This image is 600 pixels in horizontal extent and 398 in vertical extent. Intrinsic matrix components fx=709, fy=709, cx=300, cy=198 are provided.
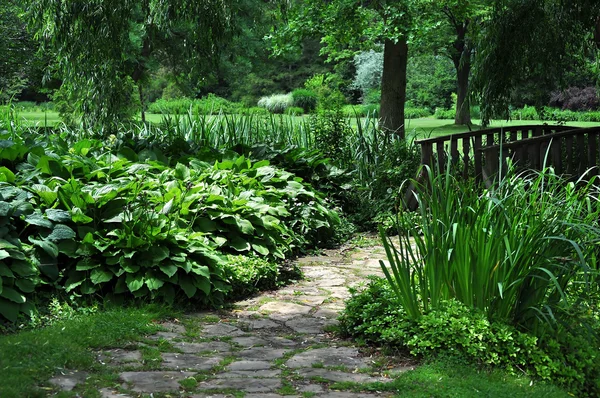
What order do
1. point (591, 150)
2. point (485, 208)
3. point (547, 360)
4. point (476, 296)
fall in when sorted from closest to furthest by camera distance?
1. point (547, 360)
2. point (476, 296)
3. point (485, 208)
4. point (591, 150)

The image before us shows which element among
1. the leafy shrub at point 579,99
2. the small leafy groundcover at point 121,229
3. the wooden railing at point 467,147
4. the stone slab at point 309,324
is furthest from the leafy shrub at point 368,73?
the stone slab at point 309,324

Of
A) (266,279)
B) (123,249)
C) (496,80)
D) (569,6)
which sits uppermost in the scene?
(569,6)

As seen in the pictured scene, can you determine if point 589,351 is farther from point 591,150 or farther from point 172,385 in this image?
point 591,150

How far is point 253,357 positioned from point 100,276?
1307 mm

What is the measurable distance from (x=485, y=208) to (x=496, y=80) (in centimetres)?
533

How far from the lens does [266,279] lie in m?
5.30

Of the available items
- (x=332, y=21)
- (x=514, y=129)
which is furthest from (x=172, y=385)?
(x=332, y=21)

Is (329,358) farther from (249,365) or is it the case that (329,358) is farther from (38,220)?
(38,220)

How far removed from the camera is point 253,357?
3754mm

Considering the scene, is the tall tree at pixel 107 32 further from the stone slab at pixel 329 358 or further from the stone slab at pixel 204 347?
the stone slab at pixel 329 358

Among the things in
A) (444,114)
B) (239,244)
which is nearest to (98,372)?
(239,244)

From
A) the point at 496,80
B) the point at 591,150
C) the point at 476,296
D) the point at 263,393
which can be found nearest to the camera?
the point at 263,393

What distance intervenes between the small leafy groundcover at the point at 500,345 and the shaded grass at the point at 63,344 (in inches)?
56.6

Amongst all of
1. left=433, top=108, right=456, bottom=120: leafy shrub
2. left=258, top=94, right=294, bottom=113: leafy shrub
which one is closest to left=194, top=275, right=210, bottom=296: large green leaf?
left=258, top=94, right=294, bottom=113: leafy shrub
